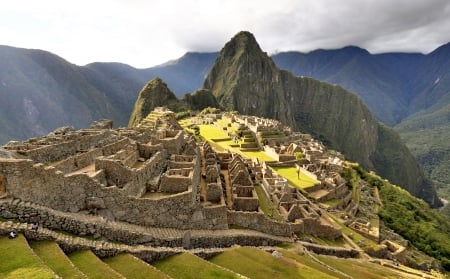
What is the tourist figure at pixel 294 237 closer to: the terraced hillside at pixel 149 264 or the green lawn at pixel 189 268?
the terraced hillside at pixel 149 264

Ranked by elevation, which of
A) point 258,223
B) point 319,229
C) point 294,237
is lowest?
point 319,229

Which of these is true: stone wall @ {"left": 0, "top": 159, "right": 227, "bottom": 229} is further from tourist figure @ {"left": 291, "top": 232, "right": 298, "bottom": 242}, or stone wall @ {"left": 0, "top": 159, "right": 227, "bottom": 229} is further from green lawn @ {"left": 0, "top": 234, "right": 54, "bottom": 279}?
tourist figure @ {"left": 291, "top": 232, "right": 298, "bottom": 242}

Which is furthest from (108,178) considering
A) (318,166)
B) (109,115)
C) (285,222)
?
(109,115)

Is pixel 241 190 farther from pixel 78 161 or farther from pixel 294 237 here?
pixel 78 161

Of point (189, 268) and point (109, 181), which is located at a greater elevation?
point (109, 181)

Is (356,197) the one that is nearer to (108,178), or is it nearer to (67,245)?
(108,178)

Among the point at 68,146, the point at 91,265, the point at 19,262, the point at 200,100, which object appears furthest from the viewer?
the point at 200,100

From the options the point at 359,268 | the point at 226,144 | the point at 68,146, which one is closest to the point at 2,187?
the point at 68,146
